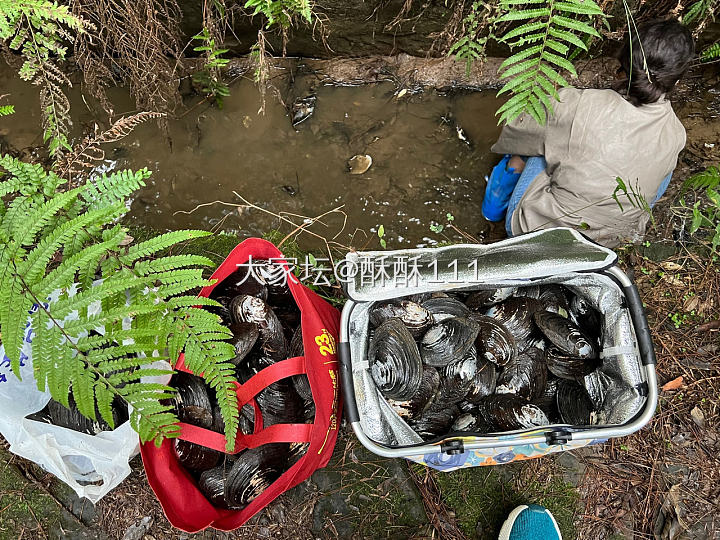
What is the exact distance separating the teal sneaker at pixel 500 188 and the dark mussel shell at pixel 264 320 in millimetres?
1626

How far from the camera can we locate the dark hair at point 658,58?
223 cm

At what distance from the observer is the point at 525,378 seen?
2324 millimetres

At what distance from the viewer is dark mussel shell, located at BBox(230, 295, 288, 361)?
221cm

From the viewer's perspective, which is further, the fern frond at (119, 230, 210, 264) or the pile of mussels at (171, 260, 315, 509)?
the pile of mussels at (171, 260, 315, 509)

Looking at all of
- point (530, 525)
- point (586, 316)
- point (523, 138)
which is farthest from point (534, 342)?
point (523, 138)

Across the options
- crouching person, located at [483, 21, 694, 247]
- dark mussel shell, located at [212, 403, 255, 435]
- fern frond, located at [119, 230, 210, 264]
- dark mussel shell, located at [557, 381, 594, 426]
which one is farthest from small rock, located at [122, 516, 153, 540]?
crouching person, located at [483, 21, 694, 247]

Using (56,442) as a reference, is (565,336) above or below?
below

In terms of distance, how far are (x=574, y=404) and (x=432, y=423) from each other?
0.71 metres

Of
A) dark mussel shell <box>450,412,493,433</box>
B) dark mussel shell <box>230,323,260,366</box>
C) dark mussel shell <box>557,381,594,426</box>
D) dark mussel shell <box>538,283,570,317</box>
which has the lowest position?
dark mussel shell <box>557,381,594,426</box>

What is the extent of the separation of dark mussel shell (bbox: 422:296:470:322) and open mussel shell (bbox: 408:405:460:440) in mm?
459

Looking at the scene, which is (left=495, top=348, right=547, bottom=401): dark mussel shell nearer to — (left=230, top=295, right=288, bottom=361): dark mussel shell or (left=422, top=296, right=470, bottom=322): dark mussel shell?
(left=422, top=296, right=470, bottom=322): dark mussel shell

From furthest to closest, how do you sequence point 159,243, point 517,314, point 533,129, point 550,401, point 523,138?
point 523,138 → point 533,129 → point 550,401 → point 517,314 → point 159,243

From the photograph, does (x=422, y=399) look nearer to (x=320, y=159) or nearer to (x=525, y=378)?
(x=525, y=378)

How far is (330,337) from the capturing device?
2.19 metres
